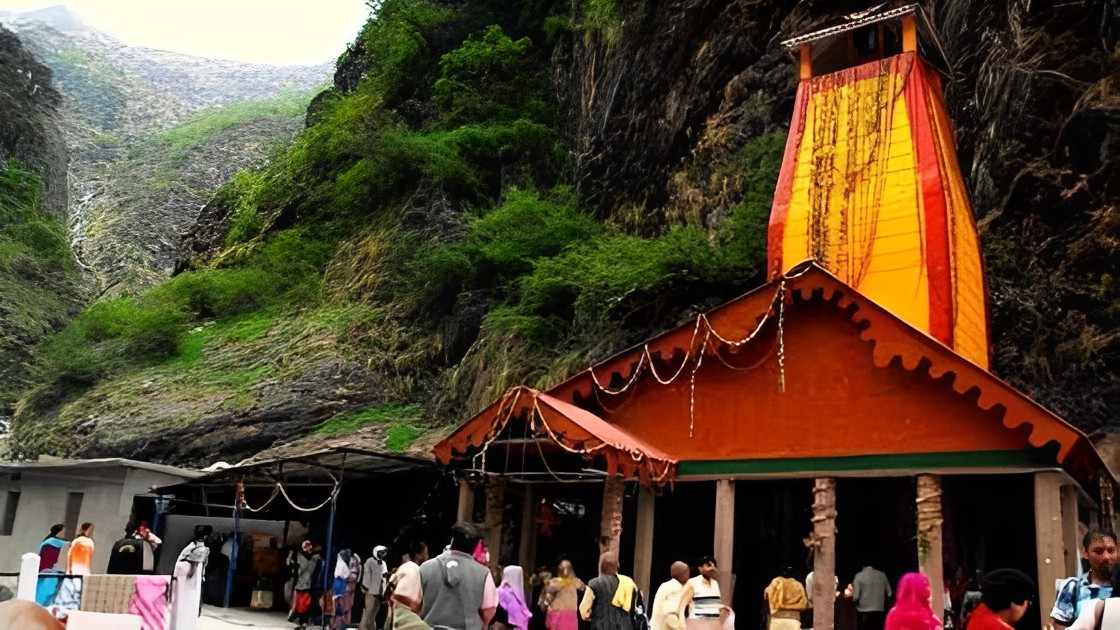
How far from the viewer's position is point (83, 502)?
837 inches

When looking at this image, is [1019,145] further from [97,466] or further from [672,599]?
[97,466]

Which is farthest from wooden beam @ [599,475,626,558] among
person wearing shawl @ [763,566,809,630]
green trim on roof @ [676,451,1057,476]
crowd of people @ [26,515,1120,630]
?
person wearing shawl @ [763,566,809,630]

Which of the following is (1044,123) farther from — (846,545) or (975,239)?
(846,545)

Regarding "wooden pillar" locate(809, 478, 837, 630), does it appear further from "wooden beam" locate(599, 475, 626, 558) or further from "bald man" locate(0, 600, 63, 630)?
"bald man" locate(0, 600, 63, 630)

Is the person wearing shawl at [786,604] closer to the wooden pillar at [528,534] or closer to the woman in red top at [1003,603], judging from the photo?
the wooden pillar at [528,534]

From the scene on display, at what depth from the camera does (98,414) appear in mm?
28234

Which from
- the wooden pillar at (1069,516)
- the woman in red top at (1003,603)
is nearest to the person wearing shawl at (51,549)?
the woman in red top at (1003,603)

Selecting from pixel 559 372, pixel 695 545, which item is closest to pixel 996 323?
pixel 695 545

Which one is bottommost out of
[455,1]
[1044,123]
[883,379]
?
[883,379]

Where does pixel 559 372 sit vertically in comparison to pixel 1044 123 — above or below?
below

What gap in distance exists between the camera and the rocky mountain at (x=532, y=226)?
17172 mm

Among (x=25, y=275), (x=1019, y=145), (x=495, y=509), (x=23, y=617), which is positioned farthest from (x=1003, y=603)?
(x=25, y=275)

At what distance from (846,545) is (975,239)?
547 cm

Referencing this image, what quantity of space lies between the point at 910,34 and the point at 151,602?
14383 mm
